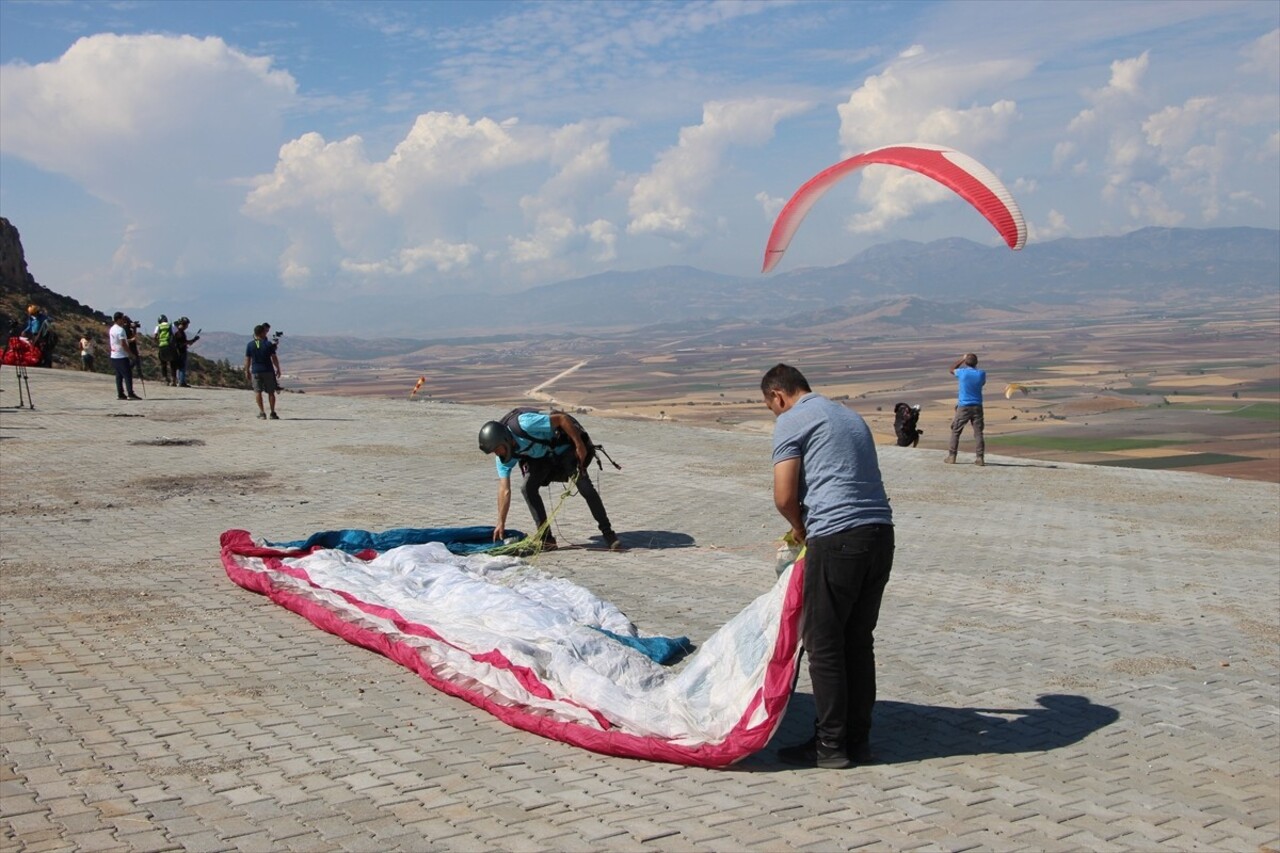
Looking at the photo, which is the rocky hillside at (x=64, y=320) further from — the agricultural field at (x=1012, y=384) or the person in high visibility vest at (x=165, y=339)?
the agricultural field at (x=1012, y=384)

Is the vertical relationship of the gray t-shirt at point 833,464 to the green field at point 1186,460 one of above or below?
above

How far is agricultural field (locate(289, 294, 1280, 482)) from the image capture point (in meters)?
53.5

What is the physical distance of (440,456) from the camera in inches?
683

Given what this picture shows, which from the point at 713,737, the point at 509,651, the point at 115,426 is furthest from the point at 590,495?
the point at 115,426

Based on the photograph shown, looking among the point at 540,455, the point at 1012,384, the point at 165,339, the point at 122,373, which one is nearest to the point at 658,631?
the point at 540,455

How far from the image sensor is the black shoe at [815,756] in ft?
18.4

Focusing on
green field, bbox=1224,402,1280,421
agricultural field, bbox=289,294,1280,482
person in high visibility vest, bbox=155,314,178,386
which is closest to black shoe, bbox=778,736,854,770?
agricultural field, bbox=289,294,1280,482

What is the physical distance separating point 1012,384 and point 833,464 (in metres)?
26.0

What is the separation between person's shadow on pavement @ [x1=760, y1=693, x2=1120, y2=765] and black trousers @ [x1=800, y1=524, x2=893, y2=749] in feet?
1.23

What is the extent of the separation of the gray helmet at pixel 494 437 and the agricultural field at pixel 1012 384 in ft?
50.7

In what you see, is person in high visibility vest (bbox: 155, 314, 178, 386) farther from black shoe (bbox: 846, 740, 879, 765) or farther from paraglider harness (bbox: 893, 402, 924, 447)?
black shoe (bbox: 846, 740, 879, 765)

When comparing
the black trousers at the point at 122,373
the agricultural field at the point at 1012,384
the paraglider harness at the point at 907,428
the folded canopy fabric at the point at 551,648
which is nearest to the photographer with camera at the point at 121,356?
the black trousers at the point at 122,373

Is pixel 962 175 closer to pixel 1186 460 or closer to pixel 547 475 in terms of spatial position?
pixel 547 475

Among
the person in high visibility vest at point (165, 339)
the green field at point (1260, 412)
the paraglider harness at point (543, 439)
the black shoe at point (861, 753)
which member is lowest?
the green field at point (1260, 412)
